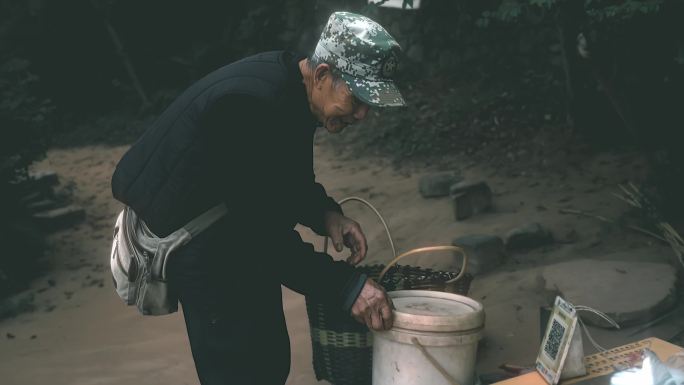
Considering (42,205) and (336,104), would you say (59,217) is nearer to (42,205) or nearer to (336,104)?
(42,205)

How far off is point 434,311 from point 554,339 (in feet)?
1.47

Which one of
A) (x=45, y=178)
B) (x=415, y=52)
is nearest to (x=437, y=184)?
(x=415, y=52)

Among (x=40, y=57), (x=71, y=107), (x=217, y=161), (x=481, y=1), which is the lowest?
(x=71, y=107)

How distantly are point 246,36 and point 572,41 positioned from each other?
18.8 feet

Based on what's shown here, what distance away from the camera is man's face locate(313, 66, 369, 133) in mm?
2676

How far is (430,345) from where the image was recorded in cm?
280

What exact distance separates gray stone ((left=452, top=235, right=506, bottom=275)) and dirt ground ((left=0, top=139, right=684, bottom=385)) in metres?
0.06

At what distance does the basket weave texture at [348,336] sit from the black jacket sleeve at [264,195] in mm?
592

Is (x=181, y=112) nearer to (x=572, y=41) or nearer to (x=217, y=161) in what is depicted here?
(x=217, y=161)

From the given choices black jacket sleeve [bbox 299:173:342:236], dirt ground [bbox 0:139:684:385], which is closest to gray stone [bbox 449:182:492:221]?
dirt ground [bbox 0:139:684:385]

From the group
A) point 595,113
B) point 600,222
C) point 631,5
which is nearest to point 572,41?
point 595,113

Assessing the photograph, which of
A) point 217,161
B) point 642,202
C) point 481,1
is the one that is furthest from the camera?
point 481,1

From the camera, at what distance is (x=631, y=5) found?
14.0ft

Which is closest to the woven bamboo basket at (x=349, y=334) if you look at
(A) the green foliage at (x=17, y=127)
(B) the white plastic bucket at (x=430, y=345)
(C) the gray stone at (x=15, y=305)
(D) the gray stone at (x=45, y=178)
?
(B) the white plastic bucket at (x=430, y=345)
